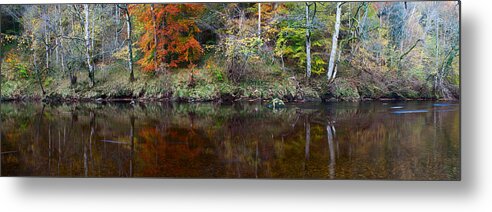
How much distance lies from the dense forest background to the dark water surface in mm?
144

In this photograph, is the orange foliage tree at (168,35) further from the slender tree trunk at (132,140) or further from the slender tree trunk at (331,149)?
the slender tree trunk at (331,149)

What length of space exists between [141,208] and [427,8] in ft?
10.3

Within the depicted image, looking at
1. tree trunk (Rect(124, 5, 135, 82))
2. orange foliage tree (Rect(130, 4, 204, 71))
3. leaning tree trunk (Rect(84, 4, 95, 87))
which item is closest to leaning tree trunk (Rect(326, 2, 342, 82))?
orange foliage tree (Rect(130, 4, 204, 71))

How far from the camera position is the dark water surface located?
436 cm

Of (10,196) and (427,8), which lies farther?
(10,196)

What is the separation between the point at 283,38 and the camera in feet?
14.9

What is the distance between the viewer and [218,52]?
4609mm

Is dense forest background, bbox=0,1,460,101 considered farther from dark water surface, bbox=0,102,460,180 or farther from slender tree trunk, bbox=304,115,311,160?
slender tree trunk, bbox=304,115,311,160

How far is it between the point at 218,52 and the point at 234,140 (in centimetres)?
82

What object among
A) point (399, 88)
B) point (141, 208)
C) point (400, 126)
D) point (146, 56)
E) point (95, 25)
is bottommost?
point (141, 208)

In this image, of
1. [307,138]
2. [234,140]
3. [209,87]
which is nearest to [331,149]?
[307,138]

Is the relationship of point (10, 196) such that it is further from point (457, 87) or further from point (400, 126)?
point (457, 87)

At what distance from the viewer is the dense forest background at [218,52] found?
4512mm

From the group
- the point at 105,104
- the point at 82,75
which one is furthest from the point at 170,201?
the point at 82,75
